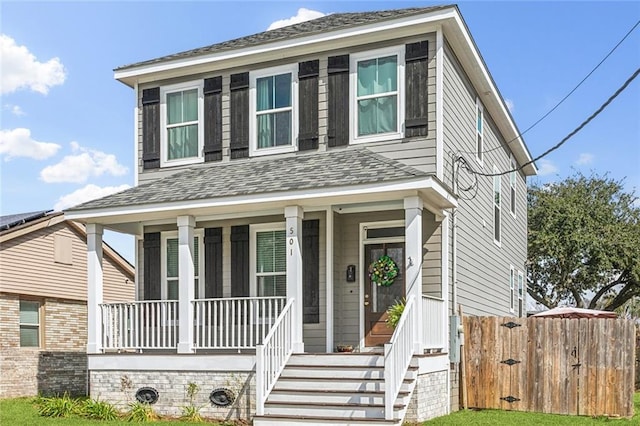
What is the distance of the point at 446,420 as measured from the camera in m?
11.3

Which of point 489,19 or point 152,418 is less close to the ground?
point 489,19

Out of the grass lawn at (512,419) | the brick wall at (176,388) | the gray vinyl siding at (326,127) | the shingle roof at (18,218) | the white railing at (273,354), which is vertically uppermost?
the gray vinyl siding at (326,127)

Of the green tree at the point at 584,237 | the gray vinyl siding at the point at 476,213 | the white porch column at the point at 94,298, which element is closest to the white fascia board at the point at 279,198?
the white porch column at the point at 94,298

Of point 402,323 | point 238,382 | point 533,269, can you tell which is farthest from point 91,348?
point 533,269

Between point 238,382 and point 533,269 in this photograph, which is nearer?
point 238,382

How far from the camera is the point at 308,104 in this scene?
44.9 ft

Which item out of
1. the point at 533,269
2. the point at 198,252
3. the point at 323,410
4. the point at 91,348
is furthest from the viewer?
the point at 533,269

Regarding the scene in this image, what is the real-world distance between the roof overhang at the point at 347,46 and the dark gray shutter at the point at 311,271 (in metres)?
3.21

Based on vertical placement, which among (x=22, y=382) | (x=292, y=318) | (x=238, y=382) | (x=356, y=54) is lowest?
(x=22, y=382)

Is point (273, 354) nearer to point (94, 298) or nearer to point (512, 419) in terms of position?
point (94, 298)

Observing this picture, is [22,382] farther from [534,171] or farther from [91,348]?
[534,171]

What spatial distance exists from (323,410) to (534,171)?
13.9m

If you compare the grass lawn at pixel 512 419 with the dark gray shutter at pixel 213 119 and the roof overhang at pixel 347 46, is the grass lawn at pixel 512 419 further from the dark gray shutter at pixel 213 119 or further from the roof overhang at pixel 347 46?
the dark gray shutter at pixel 213 119

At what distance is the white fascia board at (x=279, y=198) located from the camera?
36.1ft
